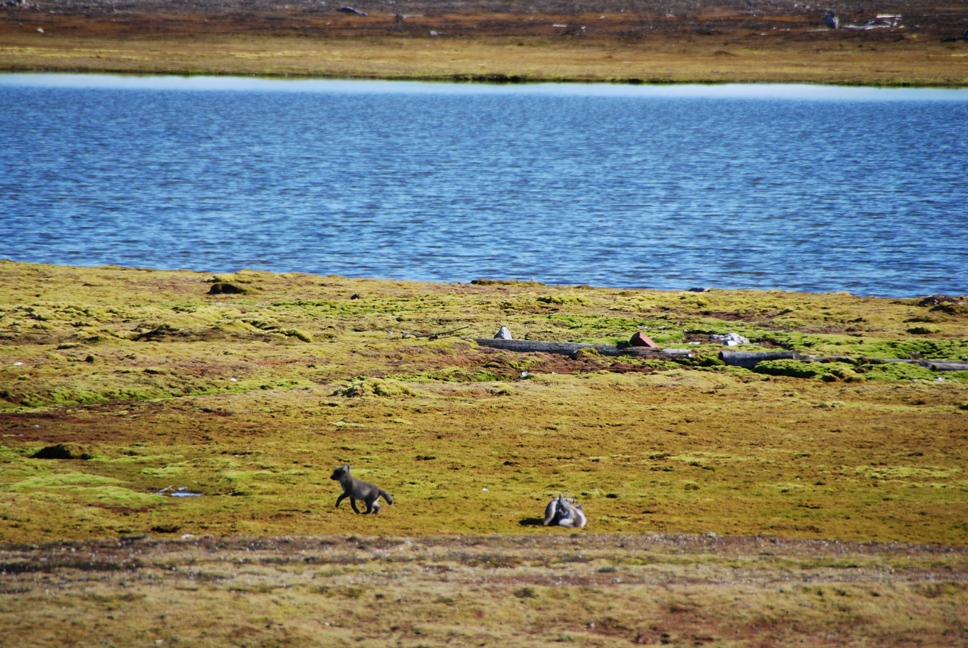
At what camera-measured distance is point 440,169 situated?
185ft

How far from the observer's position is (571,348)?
2058 centimetres

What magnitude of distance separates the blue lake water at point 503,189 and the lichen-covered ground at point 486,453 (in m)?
7.97

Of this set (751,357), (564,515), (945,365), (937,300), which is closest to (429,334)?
(751,357)

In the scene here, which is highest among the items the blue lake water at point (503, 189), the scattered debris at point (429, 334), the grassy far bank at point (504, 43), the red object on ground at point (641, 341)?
the grassy far bank at point (504, 43)

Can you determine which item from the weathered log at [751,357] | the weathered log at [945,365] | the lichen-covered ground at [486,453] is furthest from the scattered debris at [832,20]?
the weathered log at [751,357]

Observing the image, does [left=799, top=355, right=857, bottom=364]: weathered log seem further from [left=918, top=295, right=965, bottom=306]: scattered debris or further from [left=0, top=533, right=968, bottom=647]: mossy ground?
[left=0, top=533, right=968, bottom=647]: mossy ground

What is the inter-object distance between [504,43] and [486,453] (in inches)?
3920

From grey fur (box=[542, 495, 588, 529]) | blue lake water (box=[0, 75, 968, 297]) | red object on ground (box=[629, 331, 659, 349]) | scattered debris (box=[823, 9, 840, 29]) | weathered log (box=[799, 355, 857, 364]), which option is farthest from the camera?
scattered debris (box=[823, 9, 840, 29])

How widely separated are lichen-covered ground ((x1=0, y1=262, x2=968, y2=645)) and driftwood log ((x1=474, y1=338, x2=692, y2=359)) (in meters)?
0.29

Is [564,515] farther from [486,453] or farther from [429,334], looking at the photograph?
[429,334]

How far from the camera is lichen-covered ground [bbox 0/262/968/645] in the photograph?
963 centimetres

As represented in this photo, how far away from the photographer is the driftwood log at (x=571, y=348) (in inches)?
805

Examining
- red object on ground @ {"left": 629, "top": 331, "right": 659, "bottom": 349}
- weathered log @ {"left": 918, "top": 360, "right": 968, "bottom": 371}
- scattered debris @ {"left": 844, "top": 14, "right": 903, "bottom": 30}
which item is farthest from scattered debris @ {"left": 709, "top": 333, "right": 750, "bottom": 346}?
scattered debris @ {"left": 844, "top": 14, "right": 903, "bottom": 30}

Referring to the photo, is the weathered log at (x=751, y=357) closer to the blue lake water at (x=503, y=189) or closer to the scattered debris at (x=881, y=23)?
the blue lake water at (x=503, y=189)
